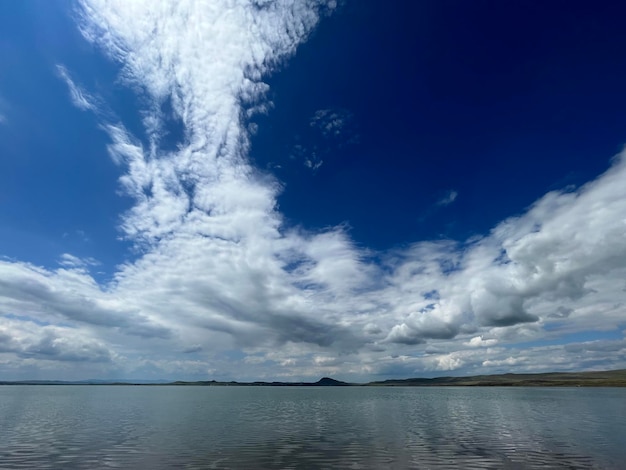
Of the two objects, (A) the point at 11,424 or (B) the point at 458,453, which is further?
(A) the point at 11,424

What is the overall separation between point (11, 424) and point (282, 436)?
5136cm

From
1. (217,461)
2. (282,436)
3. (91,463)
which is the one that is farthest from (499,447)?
(91,463)

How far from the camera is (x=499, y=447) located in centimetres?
4731

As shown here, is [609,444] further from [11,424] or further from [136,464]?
[11,424]

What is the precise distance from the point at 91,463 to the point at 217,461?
1211cm

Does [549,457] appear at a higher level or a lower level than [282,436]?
lower

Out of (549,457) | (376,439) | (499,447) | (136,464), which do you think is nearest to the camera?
(136,464)

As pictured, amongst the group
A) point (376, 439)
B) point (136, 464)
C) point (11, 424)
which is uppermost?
point (11, 424)

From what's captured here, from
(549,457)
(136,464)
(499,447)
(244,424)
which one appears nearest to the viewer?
(136,464)

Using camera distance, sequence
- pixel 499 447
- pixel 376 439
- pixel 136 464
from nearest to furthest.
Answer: pixel 136 464 < pixel 499 447 < pixel 376 439

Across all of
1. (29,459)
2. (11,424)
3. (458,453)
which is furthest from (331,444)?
(11,424)

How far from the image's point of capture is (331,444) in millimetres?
48438

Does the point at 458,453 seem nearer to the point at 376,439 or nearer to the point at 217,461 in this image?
the point at 376,439

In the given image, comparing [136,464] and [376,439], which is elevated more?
[376,439]
